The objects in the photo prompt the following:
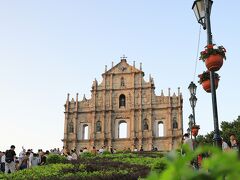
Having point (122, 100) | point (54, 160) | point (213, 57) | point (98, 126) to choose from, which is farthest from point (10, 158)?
point (122, 100)

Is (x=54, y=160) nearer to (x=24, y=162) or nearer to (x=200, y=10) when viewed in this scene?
(x=24, y=162)

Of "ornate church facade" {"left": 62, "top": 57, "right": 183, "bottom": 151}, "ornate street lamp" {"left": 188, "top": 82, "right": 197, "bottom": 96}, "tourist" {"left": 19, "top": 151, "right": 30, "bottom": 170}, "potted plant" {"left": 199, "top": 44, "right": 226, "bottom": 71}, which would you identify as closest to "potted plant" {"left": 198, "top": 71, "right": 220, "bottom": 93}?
"potted plant" {"left": 199, "top": 44, "right": 226, "bottom": 71}

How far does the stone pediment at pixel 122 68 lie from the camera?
58344 millimetres

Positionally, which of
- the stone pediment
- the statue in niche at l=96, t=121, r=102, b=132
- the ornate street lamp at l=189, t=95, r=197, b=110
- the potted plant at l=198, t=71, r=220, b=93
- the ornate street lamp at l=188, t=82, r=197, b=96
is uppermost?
the stone pediment

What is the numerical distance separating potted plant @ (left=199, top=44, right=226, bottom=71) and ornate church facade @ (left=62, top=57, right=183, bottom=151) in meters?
44.3

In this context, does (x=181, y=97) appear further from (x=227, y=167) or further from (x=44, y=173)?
(x=227, y=167)

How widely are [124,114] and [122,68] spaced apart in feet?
23.9

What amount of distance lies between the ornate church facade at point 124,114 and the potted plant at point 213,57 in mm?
44274

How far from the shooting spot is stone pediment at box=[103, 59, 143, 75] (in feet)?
191

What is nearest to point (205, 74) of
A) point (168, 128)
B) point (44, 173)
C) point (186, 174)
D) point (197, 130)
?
point (44, 173)

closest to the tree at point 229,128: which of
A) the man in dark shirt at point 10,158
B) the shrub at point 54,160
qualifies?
the shrub at point 54,160

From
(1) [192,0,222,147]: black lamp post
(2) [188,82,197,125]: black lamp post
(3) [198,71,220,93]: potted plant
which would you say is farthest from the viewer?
(2) [188,82,197,125]: black lamp post

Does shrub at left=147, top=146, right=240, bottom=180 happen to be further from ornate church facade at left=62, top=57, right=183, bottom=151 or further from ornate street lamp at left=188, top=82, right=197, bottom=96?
ornate church facade at left=62, top=57, right=183, bottom=151

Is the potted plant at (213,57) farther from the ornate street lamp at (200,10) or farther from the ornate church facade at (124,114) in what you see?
the ornate church facade at (124,114)
